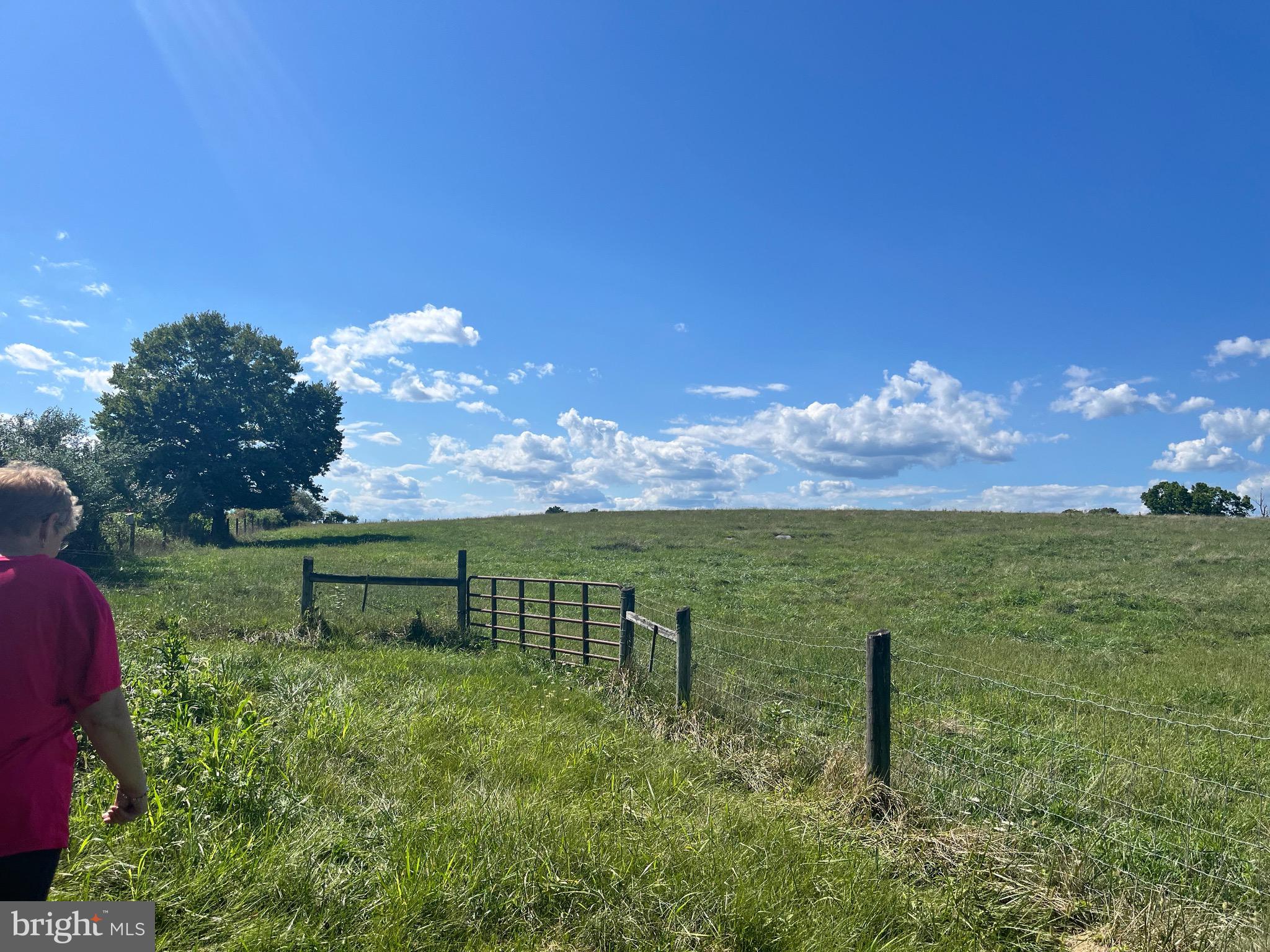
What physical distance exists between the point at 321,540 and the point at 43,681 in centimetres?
4003

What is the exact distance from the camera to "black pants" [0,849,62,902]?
2.39 meters

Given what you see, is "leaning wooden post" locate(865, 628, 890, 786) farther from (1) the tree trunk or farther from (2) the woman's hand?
(1) the tree trunk

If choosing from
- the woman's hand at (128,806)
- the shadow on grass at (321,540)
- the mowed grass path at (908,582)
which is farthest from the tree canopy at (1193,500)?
the woman's hand at (128,806)

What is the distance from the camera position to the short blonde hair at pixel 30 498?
8.37 ft

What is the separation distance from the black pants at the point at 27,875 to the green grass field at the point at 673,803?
3.59 ft

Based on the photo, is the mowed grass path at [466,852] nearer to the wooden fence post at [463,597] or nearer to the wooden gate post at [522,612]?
the wooden gate post at [522,612]

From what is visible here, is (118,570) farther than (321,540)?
No

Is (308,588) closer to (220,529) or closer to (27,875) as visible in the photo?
(27,875)

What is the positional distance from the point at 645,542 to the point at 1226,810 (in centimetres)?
3115

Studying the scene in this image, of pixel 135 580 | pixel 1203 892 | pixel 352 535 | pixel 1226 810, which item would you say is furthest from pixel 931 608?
pixel 352 535

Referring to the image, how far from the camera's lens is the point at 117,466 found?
88.1 feet

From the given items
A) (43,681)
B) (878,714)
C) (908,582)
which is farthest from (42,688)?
(908,582)

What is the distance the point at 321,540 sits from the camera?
39531mm

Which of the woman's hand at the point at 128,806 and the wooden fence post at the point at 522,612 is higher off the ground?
the woman's hand at the point at 128,806
